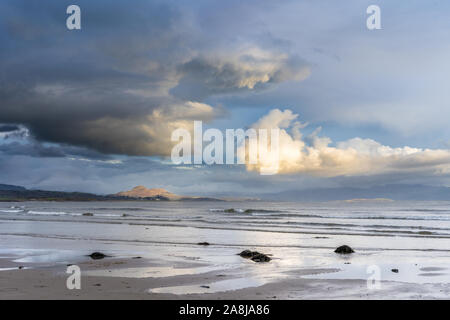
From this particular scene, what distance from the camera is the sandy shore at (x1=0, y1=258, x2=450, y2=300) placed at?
12102mm

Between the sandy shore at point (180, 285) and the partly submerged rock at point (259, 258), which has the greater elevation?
the sandy shore at point (180, 285)

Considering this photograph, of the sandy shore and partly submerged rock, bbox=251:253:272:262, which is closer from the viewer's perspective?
the sandy shore

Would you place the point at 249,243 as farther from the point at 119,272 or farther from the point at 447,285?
the point at 447,285

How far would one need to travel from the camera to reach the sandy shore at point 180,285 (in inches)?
476

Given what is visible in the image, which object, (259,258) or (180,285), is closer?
(180,285)

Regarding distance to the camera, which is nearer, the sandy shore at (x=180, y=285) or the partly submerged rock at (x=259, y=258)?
the sandy shore at (x=180, y=285)

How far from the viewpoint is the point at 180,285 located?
542 inches

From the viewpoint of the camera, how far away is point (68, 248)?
24.3 m

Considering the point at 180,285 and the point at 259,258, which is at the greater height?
the point at 180,285
